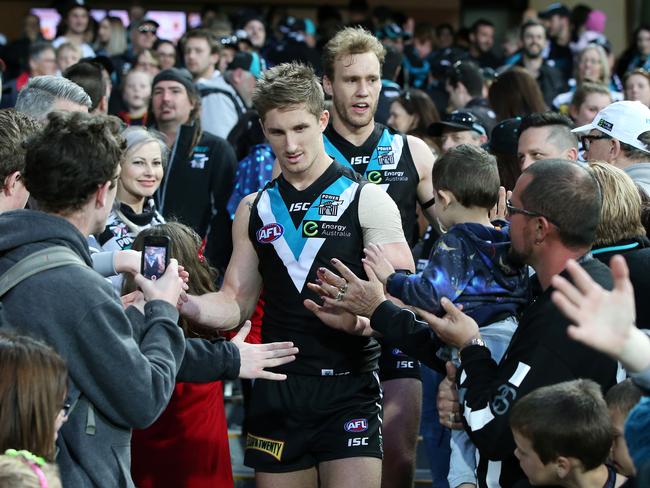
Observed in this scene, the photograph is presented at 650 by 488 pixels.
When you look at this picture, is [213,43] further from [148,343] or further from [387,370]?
[148,343]

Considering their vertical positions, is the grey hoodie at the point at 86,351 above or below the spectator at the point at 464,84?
below

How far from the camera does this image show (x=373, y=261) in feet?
15.5

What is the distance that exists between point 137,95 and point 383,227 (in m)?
5.99

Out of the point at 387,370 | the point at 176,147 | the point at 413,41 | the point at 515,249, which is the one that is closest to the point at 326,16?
the point at 413,41

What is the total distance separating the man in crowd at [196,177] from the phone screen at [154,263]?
163 inches

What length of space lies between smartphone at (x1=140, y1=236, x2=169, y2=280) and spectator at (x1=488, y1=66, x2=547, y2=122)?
16.5 feet

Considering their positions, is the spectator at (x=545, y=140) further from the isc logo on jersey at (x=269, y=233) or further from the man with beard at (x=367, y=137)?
the isc logo on jersey at (x=269, y=233)

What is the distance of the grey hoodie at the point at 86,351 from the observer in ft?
11.7

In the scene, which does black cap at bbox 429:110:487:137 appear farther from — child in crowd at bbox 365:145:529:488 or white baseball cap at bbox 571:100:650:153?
child in crowd at bbox 365:145:529:488

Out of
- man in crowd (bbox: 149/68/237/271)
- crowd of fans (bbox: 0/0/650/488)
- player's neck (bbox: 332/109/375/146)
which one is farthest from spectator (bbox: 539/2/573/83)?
player's neck (bbox: 332/109/375/146)

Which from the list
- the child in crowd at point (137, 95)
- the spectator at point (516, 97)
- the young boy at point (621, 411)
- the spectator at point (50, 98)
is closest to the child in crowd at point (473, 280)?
the young boy at point (621, 411)

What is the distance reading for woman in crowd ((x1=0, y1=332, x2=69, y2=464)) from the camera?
332cm

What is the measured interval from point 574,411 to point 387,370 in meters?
2.27

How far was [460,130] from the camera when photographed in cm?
793
